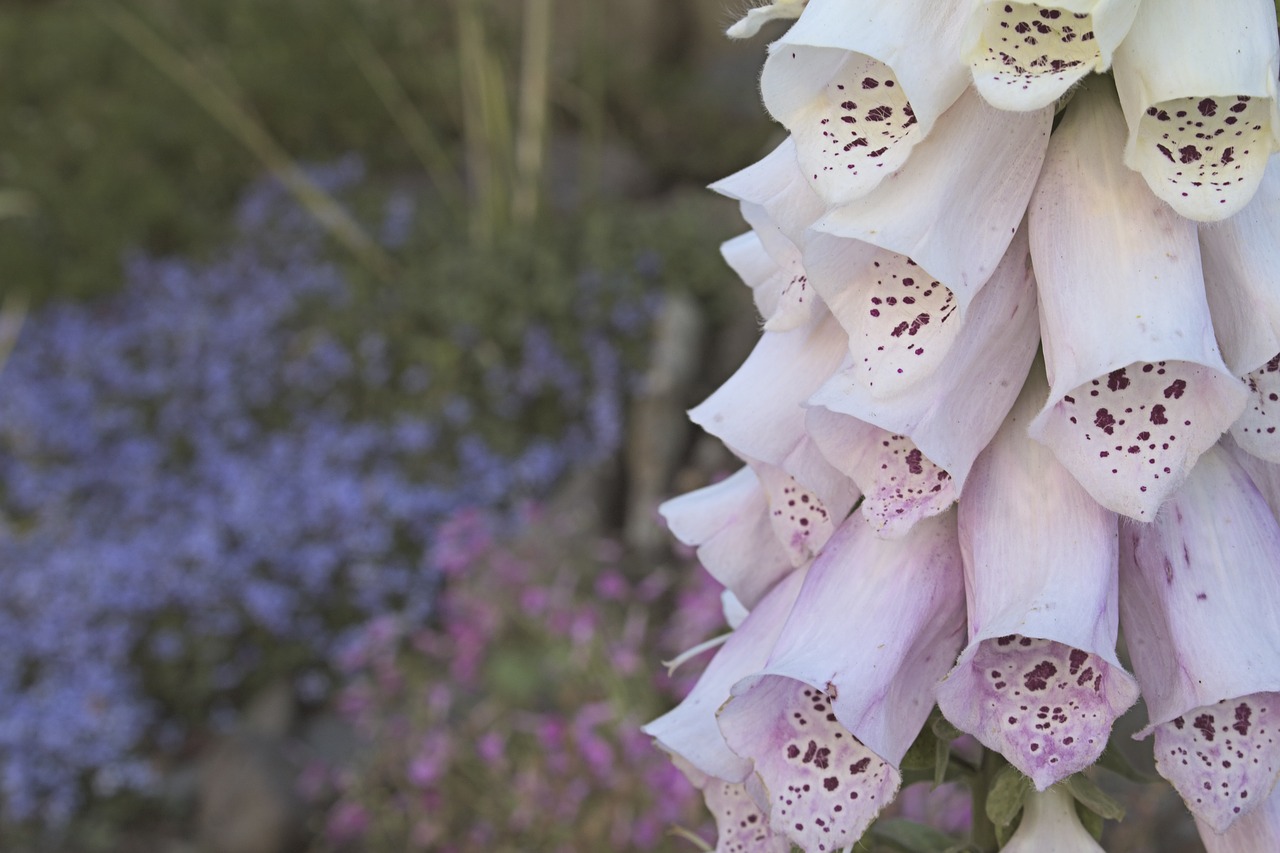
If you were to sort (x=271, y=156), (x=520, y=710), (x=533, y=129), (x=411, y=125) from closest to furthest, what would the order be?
1. (x=520, y=710)
2. (x=533, y=129)
3. (x=271, y=156)
4. (x=411, y=125)

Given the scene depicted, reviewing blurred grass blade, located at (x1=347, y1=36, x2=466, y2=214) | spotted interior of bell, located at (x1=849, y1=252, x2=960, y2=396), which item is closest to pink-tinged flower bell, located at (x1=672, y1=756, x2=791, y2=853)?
spotted interior of bell, located at (x1=849, y1=252, x2=960, y2=396)

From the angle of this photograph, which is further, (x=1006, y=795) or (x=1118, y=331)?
(x=1006, y=795)

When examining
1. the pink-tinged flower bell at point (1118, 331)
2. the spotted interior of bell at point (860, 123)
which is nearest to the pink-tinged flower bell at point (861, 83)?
the spotted interior of bell at point (860, 123)

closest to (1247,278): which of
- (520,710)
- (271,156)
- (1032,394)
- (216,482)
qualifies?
(1032,394)

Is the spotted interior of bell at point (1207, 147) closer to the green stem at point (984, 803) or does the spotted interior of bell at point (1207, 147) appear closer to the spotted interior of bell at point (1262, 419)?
the spotted interior of bell at point (1262, 419)

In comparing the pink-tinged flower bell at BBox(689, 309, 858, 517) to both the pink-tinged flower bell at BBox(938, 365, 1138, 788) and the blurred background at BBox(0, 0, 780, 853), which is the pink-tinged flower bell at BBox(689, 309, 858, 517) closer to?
the pink-tinged flower bell at BBox(938, 365, 1138, 788)

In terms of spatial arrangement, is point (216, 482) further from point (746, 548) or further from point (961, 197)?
point (961, 197)
